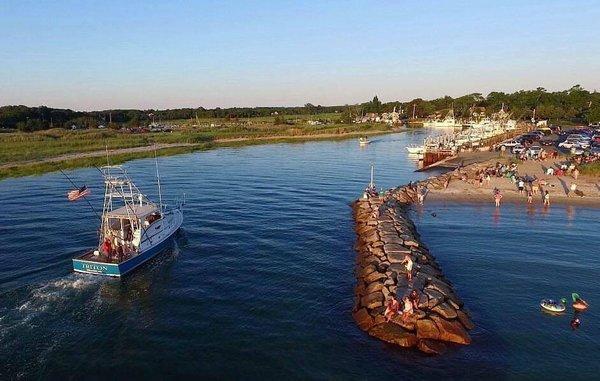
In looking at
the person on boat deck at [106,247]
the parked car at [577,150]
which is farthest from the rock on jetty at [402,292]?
the parked car at [577,150]

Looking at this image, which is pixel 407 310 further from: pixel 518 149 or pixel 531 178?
pixel 518 149

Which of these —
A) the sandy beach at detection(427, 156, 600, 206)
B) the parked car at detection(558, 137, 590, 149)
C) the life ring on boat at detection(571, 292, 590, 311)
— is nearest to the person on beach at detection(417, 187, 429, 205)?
the sandy beach at detection(427, 156, 600, 206)

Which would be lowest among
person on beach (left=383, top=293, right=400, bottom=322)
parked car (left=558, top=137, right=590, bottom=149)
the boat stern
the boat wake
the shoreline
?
the boat wake

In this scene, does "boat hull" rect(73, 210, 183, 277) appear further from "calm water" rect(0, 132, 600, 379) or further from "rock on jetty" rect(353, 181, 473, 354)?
"rock on jetty" rect(353, 181, 473, 354)

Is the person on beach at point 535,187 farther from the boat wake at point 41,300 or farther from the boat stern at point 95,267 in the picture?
the boat wake at point 41,300

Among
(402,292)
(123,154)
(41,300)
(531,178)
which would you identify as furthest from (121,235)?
(123,154)
